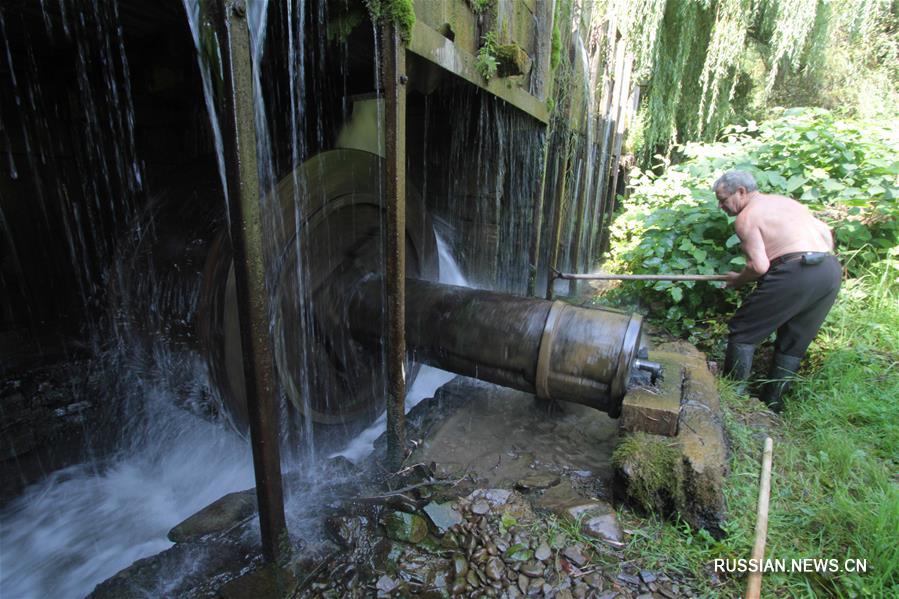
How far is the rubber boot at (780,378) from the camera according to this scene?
3896 mm

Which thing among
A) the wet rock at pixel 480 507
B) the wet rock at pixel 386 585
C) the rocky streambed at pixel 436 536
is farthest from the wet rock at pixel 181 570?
the wet rock at pixel 480 507

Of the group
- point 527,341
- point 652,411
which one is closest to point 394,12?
point 527,341

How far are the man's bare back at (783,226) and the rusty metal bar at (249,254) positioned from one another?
3.82 meters

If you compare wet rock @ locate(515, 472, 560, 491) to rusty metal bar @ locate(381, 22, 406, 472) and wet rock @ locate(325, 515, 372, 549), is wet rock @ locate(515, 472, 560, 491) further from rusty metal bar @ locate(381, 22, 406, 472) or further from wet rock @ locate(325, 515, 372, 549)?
wet rock @ locate(325, 515, 372, 549)

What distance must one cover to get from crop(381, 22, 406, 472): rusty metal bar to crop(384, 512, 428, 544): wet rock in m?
0.48

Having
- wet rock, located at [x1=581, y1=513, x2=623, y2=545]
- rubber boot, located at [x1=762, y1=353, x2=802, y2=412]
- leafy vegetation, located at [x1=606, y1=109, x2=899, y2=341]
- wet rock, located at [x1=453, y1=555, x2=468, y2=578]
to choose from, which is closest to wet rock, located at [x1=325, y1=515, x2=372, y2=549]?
wet rock, located at [x1=453, y1=555, x2=468, y2=578]

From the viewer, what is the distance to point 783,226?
3684 millimetres

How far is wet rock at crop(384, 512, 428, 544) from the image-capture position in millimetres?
2381

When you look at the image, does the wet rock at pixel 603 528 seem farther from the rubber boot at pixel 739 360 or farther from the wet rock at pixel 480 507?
the rubber boot at pixel 739 360

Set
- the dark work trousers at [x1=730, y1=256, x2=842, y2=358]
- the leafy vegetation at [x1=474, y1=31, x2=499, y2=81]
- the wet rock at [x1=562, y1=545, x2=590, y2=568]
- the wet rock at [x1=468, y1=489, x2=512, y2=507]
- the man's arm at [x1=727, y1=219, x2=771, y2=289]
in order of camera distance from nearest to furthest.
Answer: the wet rock at [x1=562, y1=545, x2=590, y2=568]
the wet rock at [x1=468, y1=489, x2=512, y2=507]
the leafy vegetation at [x1=474, y1=31, x2=499, y2=81]
the dark work trousers at [x1=730, y1=256, x2=842, y2=358]
the man's arm at [x1=727, y1=219, x2=771, y2=289]

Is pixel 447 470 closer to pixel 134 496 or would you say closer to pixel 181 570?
pixel 181 570

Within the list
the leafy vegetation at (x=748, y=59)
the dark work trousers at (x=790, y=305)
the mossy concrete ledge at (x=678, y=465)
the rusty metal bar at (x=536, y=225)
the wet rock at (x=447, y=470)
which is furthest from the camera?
the leafy vegetation at (x=748, y=59)

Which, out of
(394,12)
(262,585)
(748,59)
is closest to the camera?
(262,585)

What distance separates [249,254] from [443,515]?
1.67 m
